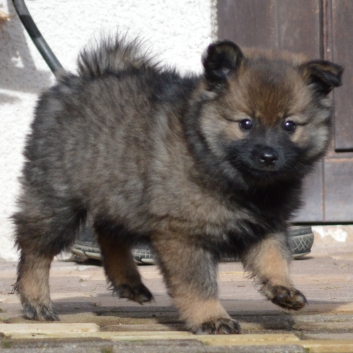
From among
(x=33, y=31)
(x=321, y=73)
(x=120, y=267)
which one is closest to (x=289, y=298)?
(x=321, y=73)

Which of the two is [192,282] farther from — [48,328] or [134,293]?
[134,293]

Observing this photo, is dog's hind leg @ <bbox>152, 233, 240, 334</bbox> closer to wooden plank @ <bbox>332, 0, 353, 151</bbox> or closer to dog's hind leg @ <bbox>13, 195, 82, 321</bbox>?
dog's hind leg @ <bbox>13, 195, 82, 321</bbox>

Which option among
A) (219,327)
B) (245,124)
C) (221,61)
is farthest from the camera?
(221,61)

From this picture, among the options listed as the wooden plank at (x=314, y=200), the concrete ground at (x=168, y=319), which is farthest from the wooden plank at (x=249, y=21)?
the concrete ground at (x=168, y=319)

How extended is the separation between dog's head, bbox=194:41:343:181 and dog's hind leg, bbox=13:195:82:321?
0.88m

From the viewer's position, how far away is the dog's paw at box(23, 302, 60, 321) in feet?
12.3

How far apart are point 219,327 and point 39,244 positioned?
3.53ft

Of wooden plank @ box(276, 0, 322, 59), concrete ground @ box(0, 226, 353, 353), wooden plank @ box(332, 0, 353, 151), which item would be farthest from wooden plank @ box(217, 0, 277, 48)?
concrete ground @ box(0, 226, 353, 353)

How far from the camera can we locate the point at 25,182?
13.0 ft

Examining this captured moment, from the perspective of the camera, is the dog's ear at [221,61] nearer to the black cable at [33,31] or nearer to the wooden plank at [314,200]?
the black cable at [33,31]

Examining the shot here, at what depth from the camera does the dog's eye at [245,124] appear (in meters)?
3.31

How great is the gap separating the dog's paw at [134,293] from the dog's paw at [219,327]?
770mm

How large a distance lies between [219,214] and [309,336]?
614 mm

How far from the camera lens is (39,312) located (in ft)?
12.3
